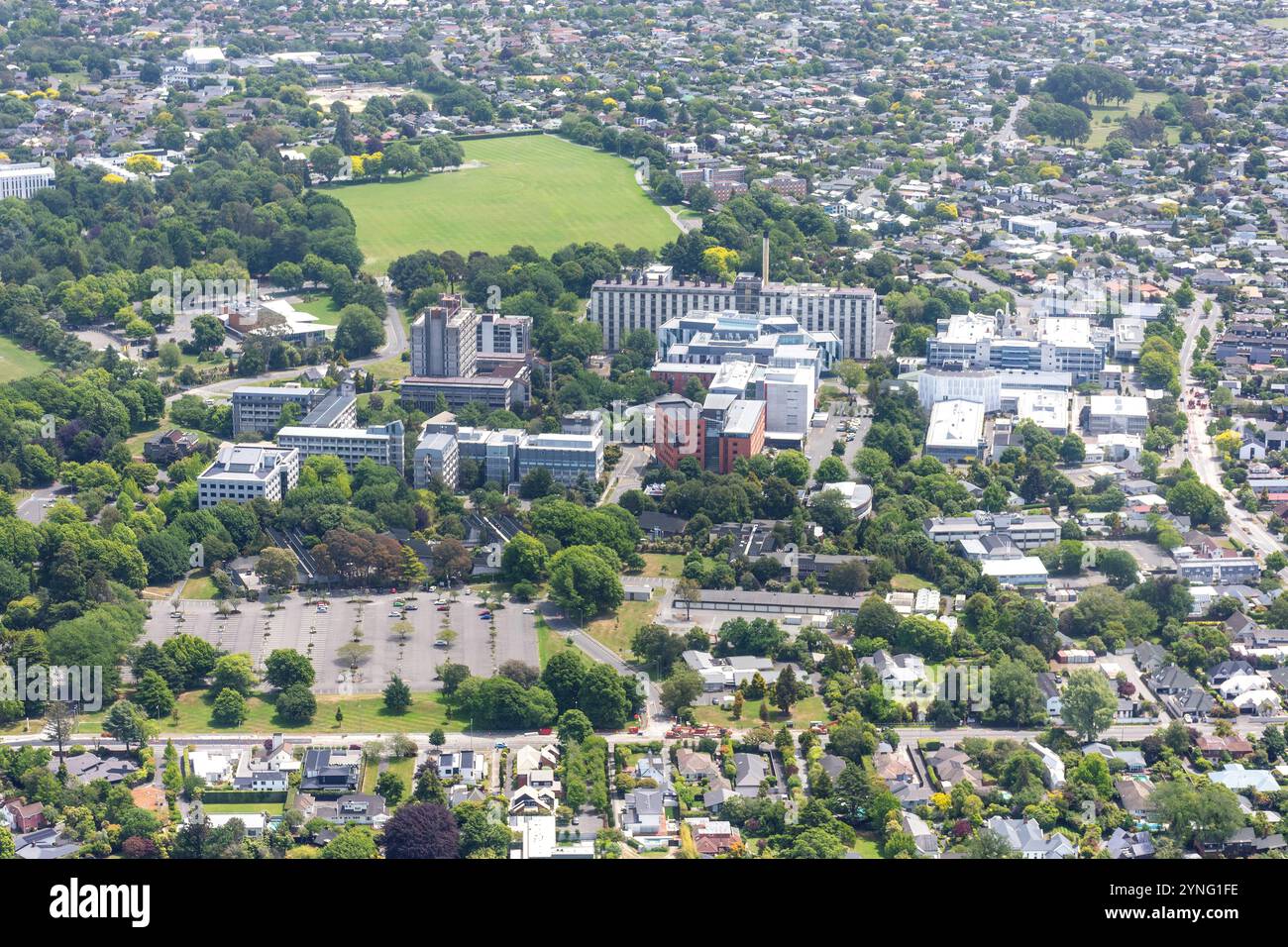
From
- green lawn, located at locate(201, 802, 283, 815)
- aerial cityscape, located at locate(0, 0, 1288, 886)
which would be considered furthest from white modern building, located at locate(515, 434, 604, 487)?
green lawn, located at locate(201, 802, 283, 815)

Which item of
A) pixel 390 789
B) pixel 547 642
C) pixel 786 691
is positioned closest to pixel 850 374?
pixel 547 642

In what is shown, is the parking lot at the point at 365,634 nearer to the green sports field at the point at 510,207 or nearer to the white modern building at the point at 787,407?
the white modern building at the point at 787,407

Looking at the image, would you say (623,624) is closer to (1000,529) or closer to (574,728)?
(574,728)

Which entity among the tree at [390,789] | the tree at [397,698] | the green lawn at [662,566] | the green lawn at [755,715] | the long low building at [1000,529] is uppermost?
the tree at [390,789]

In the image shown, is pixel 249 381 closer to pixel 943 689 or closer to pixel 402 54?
pixel 943 689

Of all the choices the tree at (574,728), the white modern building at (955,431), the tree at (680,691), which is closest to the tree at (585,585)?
the tree at (680,691)

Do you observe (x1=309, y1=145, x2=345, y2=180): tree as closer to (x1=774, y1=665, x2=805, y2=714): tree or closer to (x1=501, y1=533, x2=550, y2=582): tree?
(x1=501, y1=533, x2=550, y2=582): tree

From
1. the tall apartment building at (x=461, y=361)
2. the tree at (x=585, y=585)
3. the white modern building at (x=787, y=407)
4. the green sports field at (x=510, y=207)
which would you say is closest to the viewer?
the tree at (x=585, y=585)

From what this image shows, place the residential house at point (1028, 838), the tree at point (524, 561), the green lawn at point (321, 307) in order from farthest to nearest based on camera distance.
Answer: the green lawn at point (321, 307) < the tree at point (524, 561) < the residential house at point (1028, 838)
